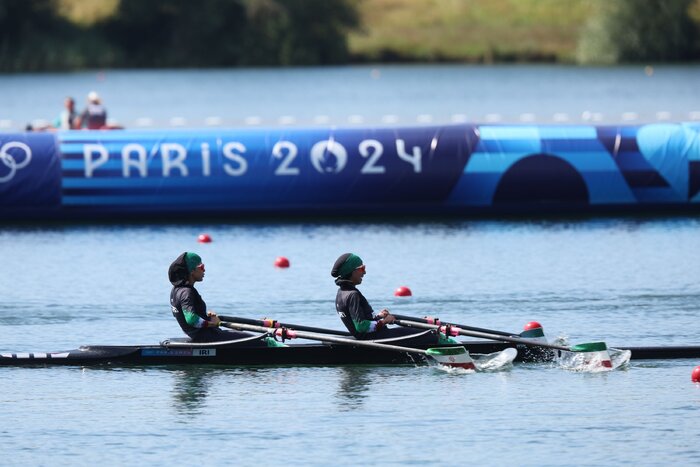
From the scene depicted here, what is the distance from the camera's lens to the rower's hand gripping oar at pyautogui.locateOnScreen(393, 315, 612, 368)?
19.6 meters

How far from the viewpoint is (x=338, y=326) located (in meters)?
23.2

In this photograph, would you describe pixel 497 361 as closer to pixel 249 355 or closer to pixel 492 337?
pixel 492 337

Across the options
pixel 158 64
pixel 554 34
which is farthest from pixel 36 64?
pixel 554 34

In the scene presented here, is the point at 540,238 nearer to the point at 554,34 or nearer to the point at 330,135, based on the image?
the point at 330,135

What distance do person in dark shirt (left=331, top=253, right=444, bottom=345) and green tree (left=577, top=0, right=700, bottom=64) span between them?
234 feet

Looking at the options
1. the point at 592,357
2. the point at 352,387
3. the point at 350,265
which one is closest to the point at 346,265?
the point at 350,265

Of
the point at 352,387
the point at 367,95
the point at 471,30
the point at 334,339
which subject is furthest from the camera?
the point at 471,30

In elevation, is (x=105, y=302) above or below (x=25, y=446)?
above

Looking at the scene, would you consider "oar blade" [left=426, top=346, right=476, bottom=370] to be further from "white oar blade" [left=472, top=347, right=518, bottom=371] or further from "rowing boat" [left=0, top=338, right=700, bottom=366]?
"rowing boat" [left=0, top=338, right=700, bottom=366]

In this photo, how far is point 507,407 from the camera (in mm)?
17984

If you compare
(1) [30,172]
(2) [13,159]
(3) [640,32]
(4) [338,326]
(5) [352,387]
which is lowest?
(5) [352,387]

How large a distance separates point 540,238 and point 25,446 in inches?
672

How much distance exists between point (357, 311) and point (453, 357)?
139 cm

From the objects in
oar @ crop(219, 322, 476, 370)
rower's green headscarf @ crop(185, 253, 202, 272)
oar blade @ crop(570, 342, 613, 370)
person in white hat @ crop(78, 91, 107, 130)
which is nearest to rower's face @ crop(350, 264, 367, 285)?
oar @ crop(219, 322, 476, 370)
